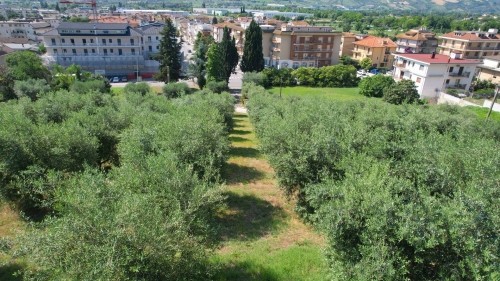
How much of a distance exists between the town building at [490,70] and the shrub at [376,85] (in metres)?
26.7

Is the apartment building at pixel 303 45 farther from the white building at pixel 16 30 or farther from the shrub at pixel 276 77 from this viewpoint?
the white building at pixel 16 30

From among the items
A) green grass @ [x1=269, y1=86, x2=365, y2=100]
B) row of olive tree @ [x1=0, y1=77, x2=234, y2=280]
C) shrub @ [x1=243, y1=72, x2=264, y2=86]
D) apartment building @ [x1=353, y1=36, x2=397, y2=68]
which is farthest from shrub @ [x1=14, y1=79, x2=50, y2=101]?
apartment building @ [x1=353, y1=36, x2=397, y2=68]

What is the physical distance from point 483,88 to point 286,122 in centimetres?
6514

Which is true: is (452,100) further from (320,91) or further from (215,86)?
(215,86)

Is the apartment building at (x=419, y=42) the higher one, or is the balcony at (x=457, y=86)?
the apartment building at (x=419, y=42)

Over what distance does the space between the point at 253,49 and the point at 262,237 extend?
56186mm

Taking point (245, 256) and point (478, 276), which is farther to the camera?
point (245, 256)

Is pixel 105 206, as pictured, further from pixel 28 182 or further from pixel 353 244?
pixel 353 244

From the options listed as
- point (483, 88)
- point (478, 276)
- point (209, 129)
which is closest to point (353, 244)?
point (478, 276)

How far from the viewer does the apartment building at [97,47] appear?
230 feet

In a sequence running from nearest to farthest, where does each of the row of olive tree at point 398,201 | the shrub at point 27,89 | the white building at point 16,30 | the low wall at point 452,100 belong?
the row of olive tree at point 398,201 < the shrub at point 27,89 < the low wall at point 452,100 < the white building at point 16,30

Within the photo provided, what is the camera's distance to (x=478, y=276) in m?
9.18

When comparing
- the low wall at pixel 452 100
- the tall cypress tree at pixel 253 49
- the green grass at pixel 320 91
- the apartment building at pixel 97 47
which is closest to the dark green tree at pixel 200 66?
the tall cypress tree at pixel 253 49

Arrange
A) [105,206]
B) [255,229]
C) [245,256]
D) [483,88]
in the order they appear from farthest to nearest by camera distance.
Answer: [483,88] < [255,229] < [245,256] < [105,206]
